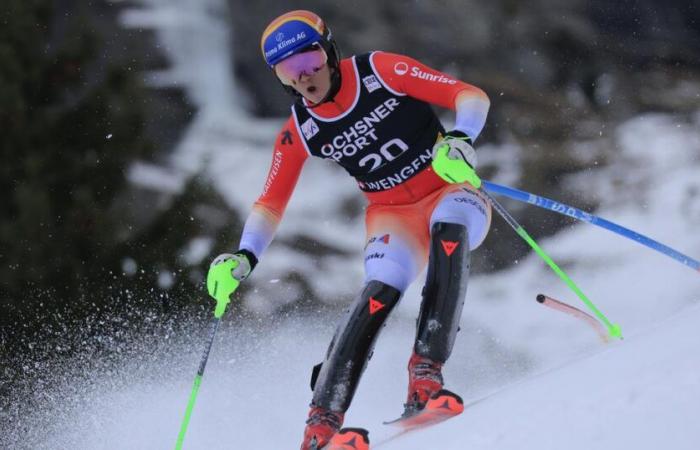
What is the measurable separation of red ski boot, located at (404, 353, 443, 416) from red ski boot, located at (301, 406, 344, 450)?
0.23 metres

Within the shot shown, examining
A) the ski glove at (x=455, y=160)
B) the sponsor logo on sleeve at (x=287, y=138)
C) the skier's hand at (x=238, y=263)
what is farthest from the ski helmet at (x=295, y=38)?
the skier's hand at (x=238, y=263)

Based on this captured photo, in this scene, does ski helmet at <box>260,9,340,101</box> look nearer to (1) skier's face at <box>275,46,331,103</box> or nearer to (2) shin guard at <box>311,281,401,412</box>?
(1) skier's face at <box>275,46,331,103</box>

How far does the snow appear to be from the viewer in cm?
320

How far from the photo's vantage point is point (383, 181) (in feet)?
11.4

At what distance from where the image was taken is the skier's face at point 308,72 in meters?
3.17

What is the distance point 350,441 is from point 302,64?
4.28 ft

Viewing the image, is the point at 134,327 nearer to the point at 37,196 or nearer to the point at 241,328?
the point at 241,328

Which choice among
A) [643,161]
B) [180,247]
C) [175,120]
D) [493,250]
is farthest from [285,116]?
[643,161]

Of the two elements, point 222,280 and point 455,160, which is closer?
point 455,160

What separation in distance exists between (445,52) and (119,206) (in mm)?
3046

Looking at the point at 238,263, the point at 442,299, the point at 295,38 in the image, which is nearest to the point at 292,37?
the point at 295,38

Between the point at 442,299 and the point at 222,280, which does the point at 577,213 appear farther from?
the point at 222,280

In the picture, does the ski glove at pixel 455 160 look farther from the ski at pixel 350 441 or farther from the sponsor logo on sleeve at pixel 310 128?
the ski at pixel 350 441

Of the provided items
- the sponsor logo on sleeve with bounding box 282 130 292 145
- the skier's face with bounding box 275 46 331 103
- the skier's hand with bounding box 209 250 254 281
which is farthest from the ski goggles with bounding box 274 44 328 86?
the skier's hand with bounding box 209 250 254 281
